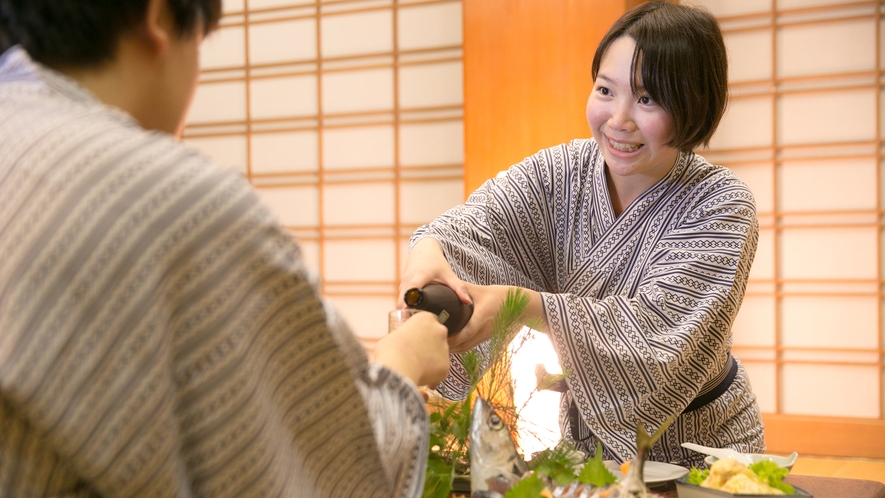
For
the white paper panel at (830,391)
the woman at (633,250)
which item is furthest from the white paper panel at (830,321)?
the woman at (633,250)

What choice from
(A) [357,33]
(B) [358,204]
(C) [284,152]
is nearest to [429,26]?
(A) [357,33]

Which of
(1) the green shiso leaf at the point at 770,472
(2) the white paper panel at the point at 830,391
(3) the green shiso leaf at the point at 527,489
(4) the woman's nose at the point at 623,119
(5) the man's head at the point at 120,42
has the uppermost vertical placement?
(4) the woman's nose at the point at 623,119

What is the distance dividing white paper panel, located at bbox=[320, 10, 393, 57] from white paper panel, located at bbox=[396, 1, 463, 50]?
9cm

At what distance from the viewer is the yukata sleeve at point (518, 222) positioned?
5.46ft

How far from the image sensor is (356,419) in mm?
710

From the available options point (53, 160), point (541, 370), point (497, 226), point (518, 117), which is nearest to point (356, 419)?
point (53, 160)

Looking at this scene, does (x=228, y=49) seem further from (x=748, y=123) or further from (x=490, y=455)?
(x=490, y=455)

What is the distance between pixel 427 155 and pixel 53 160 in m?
4.24

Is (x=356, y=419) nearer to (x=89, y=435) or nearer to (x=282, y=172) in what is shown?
(x=89, y=435)

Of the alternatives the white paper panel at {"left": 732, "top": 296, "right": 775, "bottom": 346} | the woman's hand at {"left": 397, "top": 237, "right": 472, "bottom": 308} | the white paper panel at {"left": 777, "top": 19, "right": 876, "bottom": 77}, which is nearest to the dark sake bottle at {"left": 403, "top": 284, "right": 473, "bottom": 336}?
the woman's hand at {"left": 397, "top": 237, "right": 472, "bottom": 308}

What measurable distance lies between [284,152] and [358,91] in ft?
2.24

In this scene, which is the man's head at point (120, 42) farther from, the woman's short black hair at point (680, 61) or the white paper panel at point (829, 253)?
the white paper panel at point (829, 253)

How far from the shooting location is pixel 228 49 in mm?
5348

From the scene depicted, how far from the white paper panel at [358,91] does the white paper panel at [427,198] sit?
1.78 ft
